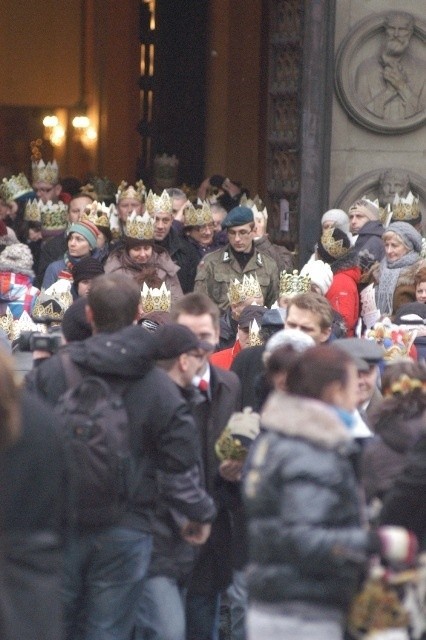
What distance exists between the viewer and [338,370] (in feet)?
20.1

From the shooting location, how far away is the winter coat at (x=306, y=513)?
588 centimetres

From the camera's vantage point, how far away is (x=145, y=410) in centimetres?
720

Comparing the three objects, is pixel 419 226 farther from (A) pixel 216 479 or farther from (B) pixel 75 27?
(B) pixel 75 27

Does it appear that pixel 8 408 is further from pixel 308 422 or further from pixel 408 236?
pixel 408 236

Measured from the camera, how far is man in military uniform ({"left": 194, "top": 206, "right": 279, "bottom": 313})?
1258 centimetres

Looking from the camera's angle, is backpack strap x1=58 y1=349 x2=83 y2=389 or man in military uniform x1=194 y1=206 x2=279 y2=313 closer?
backpack strap x1=58 y1=349 x2=83 y2=389

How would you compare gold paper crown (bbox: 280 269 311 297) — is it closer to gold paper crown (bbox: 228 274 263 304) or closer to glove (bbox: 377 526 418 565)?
gold paper crown (bbox: 228 274 263 304)

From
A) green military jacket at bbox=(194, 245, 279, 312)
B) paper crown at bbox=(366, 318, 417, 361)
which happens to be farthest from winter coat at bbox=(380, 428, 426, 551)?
green military jacket at bbox=(194, 245, 279, 312)

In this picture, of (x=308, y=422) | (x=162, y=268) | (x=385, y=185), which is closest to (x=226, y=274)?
(x=162, y=268)

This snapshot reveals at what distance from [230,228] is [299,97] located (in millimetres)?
1980

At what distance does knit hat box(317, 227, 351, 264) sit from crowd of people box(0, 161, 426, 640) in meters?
0.76

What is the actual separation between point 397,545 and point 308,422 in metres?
0.47

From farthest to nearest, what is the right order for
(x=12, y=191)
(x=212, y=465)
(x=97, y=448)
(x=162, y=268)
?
(x=12, y=191) → (x=162, y=268) → (x=212, y=465) → (x=97, y=448)

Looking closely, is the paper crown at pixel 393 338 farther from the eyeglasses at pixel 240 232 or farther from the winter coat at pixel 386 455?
the eyeglasses at pixel 240 232
